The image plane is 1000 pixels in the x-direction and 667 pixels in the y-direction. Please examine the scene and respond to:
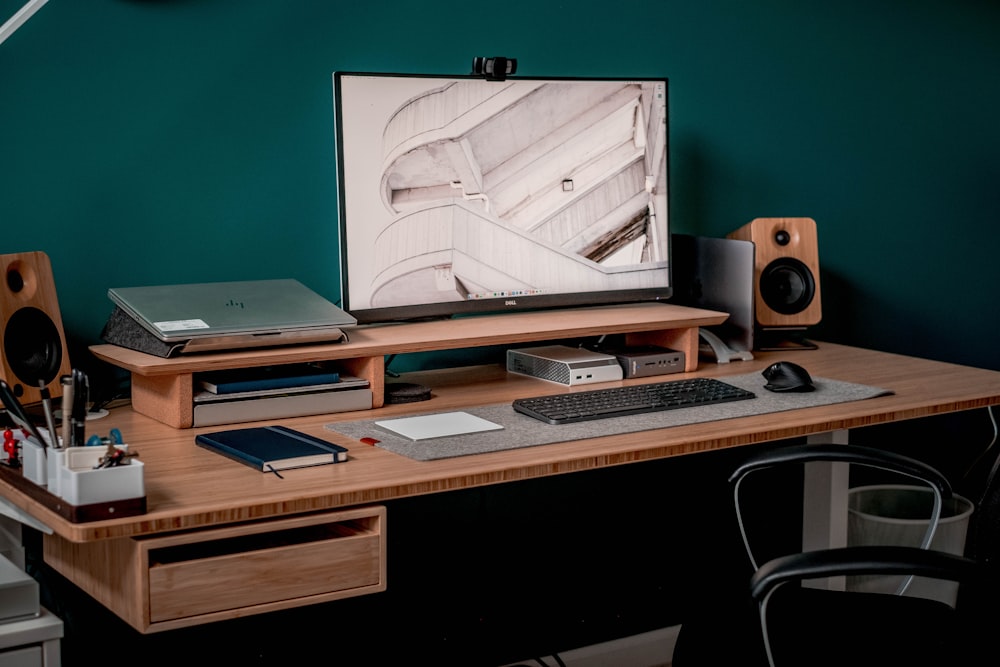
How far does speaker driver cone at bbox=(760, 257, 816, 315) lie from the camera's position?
8.93ft

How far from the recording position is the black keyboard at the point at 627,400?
1.97 metres

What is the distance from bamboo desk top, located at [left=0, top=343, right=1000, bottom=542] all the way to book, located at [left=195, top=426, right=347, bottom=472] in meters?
0.02

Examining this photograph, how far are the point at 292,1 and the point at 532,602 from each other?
1.43 metres

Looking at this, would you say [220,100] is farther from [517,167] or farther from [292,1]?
[517,167]

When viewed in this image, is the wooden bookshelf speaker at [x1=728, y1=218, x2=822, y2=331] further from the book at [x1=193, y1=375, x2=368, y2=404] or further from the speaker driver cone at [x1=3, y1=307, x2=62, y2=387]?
the speaker driver cone at [x1=3, y1=307, x2=62, y2=387]

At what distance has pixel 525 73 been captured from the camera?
102 inches

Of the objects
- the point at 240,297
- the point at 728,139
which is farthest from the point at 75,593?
the point at 728,139

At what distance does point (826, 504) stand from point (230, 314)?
125 cm

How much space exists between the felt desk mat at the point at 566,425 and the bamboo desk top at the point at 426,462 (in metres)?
0.03

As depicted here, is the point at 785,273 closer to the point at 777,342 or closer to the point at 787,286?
the point at 787,286

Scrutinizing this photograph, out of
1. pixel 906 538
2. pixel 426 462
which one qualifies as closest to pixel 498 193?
pixel 426 462

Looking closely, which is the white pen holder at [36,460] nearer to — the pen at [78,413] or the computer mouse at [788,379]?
the pen at [78,413]

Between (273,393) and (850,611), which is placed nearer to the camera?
(850,611)

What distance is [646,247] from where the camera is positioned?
250 cm
